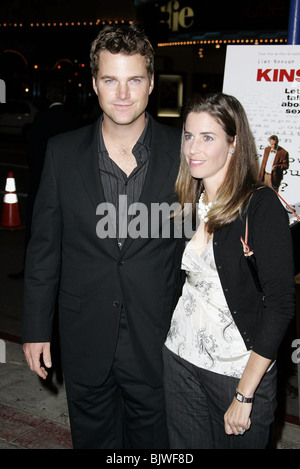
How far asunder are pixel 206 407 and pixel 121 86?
1.49 metres

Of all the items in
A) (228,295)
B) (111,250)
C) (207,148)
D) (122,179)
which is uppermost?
(207,148)

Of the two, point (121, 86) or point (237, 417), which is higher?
point (121, 86)

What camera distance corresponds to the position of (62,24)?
1952cm

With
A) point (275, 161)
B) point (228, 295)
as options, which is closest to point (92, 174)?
point (228, 295)

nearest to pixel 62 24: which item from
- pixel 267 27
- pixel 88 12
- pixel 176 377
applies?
pixel 88 12

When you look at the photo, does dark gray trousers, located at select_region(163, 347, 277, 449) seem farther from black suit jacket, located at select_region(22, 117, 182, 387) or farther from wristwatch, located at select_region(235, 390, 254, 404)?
black suit jacket, located at select_region(22, 117, 182, 387)

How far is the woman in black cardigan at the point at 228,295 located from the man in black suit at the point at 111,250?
214 millimetres

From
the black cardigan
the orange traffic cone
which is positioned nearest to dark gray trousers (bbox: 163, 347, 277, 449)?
the black cardigan

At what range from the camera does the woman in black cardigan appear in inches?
79.7

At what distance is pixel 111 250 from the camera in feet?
8.07

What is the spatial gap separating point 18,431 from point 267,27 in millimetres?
9805

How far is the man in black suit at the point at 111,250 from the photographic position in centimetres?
246

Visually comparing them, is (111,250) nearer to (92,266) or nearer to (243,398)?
(92,266)

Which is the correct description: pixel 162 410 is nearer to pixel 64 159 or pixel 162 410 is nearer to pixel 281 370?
pixel 64 159
